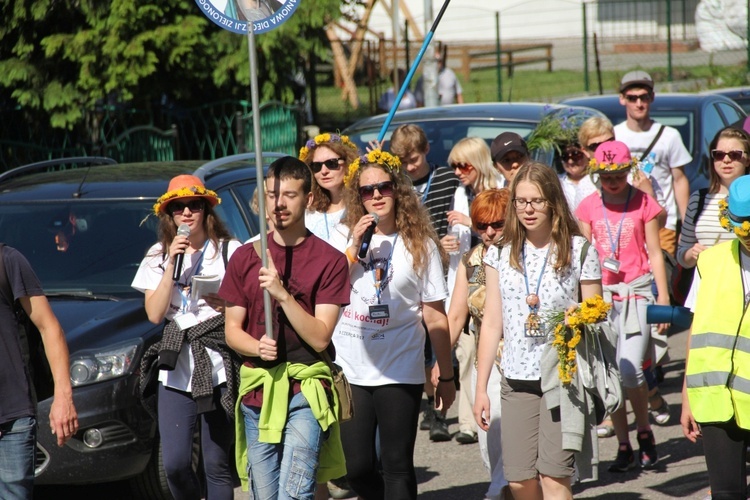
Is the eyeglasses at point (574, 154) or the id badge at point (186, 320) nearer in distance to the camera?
the id badge at point (186, 320)

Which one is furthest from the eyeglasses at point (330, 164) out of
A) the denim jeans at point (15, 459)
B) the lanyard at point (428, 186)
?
the denim jeans at point (15, 459)

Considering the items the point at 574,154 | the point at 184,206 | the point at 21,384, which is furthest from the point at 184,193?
the point at 574,154

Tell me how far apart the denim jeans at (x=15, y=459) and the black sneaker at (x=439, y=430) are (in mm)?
3497

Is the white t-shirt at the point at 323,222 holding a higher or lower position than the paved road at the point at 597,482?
higher

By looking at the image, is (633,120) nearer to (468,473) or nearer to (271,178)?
(468,473)

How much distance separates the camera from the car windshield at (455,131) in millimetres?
9086

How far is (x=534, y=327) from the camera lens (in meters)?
4.98

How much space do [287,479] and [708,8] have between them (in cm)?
2767

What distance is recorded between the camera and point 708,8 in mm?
29562

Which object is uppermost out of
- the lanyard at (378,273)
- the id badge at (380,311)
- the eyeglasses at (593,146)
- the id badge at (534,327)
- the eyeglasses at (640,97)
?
the eyeglasses at (640,97)

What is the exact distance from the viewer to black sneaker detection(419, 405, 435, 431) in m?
7.66

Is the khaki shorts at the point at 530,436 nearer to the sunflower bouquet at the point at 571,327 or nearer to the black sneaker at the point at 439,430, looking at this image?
the sunflower bouquet at the point at 571,327

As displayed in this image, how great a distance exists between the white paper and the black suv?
899mm

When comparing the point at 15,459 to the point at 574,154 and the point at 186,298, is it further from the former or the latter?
the point at 574,154
